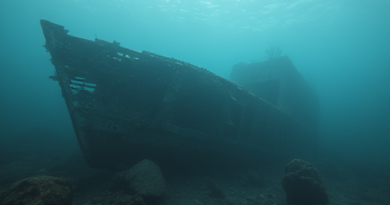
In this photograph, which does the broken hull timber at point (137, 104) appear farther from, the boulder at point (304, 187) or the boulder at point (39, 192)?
the boulder at point (304, 187)

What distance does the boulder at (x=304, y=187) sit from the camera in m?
5.16

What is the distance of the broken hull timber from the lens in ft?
15.9

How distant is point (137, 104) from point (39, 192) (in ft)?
10.4

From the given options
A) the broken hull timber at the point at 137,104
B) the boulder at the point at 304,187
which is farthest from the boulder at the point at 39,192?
the boulder at the point at 304,187

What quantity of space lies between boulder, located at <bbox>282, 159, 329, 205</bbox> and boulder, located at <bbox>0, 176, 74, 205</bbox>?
642cm

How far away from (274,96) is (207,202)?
11.7 meters

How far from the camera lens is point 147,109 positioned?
5.59 metres

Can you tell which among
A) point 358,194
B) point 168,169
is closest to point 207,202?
point 168,169

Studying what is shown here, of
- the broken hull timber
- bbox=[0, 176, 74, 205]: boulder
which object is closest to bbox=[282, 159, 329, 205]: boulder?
the broken hull timber

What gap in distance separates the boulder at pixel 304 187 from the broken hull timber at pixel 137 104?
8.55 feet

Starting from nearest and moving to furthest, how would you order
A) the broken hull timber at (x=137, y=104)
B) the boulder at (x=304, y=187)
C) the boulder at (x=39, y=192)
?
1. the boulder at (x=39, y=192)
2. the broken hull timber at (x=137, y=104)
3. the boulder at (x=304, y=187)

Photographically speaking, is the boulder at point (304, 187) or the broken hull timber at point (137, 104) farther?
the boulder at point (304, 187)

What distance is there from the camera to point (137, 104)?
5.48 meters

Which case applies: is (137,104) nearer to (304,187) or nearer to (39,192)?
(39,192)
